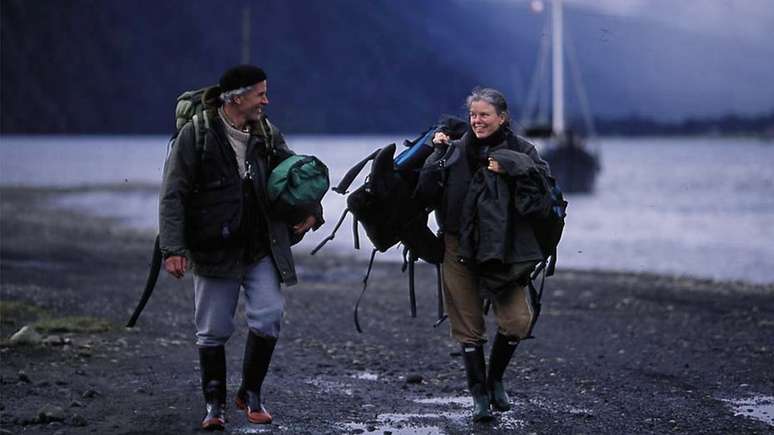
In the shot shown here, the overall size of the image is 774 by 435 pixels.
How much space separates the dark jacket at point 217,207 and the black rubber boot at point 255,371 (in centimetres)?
38

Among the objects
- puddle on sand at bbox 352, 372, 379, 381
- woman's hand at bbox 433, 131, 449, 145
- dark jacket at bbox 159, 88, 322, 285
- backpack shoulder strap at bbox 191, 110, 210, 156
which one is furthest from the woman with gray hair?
puddle on sand at bbox 352, 372, 379, 381

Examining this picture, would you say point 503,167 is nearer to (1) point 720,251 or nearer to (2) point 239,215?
(2) point 239,215

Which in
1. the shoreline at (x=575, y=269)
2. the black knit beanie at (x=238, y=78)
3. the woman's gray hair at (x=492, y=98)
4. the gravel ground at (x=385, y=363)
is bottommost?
the shoreline at (x=575, y=269)

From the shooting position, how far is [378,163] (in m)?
6.12

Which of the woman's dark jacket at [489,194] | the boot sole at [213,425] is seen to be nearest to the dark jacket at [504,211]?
the woman's dark jacket at [489,194]

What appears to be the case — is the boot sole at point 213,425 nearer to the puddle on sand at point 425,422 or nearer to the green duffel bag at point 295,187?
the puddle on sand at point 425,422

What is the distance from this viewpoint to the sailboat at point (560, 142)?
5625cm

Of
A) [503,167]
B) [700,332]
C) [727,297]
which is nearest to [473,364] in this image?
[503,167]

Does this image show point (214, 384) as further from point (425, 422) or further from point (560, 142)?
point (560, 142)

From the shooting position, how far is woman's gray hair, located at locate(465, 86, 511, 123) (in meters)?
6.10

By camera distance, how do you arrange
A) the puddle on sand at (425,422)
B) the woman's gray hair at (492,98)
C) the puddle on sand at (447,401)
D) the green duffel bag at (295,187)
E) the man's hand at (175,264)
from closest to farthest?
the man's hand at (175,264) < the green duffel bag at (295,187) < the woman's gray hair at (492,98) < the puddle on sand at (425,422) < the puddle on sand at (447,401)

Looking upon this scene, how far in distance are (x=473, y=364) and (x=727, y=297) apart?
8.71 meters

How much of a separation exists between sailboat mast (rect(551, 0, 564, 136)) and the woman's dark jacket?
51.2 m

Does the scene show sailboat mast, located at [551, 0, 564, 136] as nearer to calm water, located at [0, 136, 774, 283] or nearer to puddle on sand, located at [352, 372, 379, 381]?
calm water, located at [0, 136, 774, 283]
